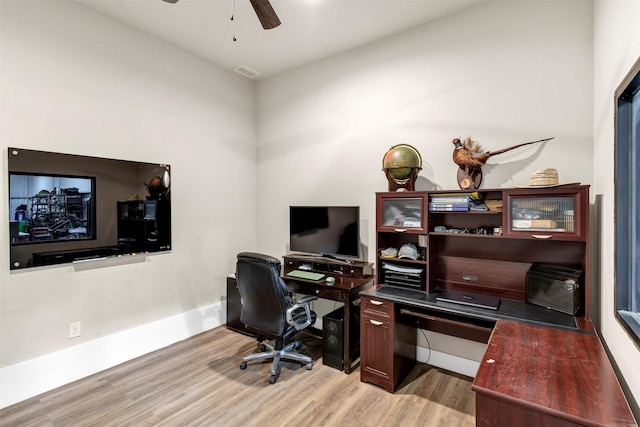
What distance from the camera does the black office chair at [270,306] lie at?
2467 mm

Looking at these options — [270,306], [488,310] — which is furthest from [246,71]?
[488,310]

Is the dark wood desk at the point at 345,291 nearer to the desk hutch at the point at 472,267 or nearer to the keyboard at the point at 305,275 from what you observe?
the keyboard at the point at 305,275

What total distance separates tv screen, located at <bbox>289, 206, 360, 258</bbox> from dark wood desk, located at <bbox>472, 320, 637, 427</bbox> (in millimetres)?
1647

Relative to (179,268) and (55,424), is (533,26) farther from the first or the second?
(55,424)

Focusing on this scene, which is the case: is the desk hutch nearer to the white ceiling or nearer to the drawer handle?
the drawer handle

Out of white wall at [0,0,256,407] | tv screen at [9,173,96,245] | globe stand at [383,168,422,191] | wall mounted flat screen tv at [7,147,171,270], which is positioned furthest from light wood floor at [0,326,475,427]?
globe stand at [383,168,422,191]

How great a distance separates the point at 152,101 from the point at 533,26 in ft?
11.3

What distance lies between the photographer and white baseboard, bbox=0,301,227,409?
2.31 metres

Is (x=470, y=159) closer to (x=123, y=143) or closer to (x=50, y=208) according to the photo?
(x=123, y=143)

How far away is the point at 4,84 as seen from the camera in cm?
229

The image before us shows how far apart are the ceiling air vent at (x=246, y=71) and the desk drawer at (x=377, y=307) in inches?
120

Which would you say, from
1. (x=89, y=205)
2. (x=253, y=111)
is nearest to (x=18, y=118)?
(x=89, y=205)

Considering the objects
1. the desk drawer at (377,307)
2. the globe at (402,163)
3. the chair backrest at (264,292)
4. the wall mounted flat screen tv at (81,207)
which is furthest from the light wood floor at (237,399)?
the globe at (402,163)

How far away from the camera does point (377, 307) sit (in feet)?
8.08
